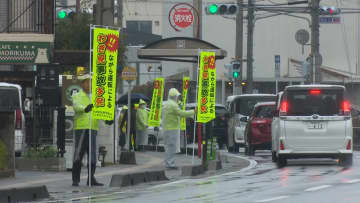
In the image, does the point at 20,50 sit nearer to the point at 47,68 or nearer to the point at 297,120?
the point at 47,68

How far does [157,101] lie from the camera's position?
32094 millimetres

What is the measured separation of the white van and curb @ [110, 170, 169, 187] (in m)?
4.83

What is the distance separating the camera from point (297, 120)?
24219mm

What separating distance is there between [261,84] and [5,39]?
119 feet

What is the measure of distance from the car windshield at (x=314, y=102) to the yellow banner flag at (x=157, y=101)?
774 cm

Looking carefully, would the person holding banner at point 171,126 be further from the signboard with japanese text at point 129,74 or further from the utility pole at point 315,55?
the utility pole at point 315,55

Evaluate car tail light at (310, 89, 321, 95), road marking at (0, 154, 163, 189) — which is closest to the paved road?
road marking at (0, 154, 163, 189)

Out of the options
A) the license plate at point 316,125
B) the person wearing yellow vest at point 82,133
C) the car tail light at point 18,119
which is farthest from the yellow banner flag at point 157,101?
the person wearing yellow vest at point 82,133

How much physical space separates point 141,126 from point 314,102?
12546 mm

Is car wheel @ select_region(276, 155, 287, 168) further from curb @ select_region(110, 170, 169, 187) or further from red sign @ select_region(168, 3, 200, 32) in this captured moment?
red sign @ select_region(168, 3, 200, 32)

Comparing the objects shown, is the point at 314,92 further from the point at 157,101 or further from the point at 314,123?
the point at 157,101

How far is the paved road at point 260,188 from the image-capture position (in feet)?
49.8

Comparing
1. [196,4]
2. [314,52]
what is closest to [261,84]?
[314,52]

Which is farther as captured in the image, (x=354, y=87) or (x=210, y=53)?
(x=354, y=87)
